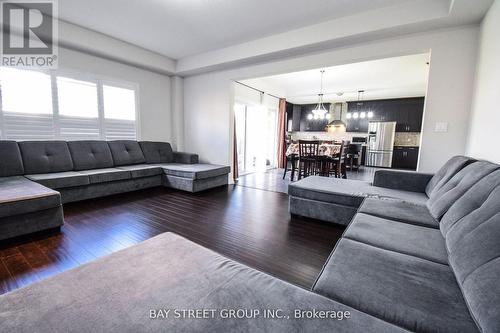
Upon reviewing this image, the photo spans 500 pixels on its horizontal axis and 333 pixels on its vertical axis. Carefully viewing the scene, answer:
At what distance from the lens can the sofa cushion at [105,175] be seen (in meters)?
3.23

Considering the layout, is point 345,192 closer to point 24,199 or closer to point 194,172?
point 194,172

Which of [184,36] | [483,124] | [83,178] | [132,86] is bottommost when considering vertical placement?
Answer: [83,178]

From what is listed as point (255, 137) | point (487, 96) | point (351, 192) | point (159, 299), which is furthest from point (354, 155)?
point (159, 299)

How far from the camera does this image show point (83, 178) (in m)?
3.11

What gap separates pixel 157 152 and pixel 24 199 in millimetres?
2774

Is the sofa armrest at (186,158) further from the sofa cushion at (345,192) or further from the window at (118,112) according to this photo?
the sofa cushion at (345,192)

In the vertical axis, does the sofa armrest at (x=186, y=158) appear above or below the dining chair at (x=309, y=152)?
below

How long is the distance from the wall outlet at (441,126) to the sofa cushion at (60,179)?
188 inches

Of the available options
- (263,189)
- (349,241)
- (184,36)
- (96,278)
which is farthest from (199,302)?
(184,36)

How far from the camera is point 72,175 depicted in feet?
10.0

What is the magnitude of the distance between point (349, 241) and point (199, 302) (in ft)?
3.08

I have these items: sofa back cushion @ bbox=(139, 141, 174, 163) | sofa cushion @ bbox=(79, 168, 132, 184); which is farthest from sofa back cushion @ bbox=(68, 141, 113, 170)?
sofa back cushion @ bbox=(139, 141, 174, 163)

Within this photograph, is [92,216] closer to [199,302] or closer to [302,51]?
[199,302]

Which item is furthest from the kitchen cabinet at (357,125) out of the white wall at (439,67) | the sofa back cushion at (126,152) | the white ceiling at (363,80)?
the sofa back cushion at (126,152)
